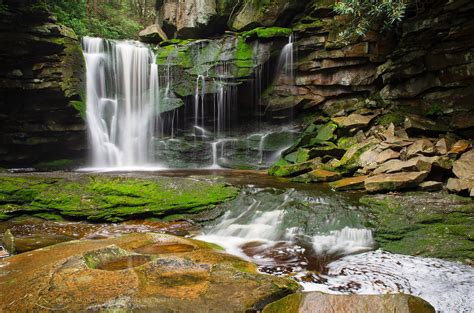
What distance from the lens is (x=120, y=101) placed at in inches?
608

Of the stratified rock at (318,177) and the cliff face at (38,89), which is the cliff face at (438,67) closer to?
the stratified rock at (318,177)

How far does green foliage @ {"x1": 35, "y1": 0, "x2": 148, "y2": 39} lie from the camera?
17328 millimetres

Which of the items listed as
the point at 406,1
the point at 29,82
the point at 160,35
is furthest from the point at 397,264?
the point at 160,35

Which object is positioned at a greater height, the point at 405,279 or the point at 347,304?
the point at 347,304

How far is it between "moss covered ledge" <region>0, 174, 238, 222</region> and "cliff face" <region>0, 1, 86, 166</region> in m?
5.68

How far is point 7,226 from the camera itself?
710 cm

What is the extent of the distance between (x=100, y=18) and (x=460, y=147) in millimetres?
21518

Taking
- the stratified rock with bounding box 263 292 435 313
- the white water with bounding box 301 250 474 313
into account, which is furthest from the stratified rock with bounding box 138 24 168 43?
the stratified rock with bounding box 263 292 435 313

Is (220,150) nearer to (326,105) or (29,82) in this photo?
(326,105)

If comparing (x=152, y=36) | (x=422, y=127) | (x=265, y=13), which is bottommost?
(x=422, y=127)

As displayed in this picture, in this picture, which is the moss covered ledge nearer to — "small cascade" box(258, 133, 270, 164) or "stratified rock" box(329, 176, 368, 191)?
"stratified rock" box(329, 176, 368, 191)

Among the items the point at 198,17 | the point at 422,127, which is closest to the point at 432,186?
the point at 422,127

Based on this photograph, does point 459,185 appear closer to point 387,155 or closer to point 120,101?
point 387,155

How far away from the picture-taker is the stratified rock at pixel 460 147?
878 cm
